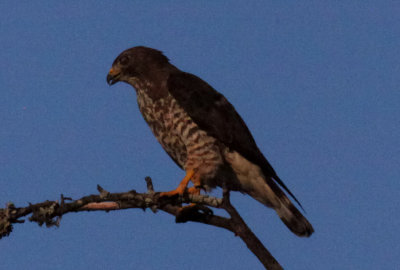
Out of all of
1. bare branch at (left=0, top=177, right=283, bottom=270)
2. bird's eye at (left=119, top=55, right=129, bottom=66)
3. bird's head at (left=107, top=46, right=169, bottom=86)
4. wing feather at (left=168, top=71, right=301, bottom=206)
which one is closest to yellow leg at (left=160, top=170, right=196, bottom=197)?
bare branch at (left=0, top=177, right=283, bottom=270)

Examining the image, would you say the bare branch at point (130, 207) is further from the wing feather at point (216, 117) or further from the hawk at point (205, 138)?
the wing feather at point (216, 117)

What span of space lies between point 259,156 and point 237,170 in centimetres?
28

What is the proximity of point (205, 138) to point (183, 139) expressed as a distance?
0.24 metres

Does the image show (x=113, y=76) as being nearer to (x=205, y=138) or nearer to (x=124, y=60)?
(x=124, y=60)

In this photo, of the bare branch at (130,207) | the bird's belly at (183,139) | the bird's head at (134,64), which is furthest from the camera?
the bird's head at (134,64)

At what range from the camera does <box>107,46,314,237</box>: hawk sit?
5449 mm

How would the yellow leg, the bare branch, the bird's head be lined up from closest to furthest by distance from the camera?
the bare branch
the yellow leg
the bird's head

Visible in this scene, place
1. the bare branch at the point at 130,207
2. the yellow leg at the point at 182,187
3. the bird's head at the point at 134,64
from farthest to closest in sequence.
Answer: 1. the bird's head at the point at 134,64
2. the yellow leg at the point at 182,187
3. the bare branch at the point at 130,207

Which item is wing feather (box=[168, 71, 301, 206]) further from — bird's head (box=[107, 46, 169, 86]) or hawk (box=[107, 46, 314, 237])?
bird's head (box=[107, 46, 169, 86])

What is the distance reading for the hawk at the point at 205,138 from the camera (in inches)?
215

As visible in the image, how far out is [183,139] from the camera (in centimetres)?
550

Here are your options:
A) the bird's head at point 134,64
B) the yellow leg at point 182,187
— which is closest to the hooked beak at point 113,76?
the bird's head at point 134,64

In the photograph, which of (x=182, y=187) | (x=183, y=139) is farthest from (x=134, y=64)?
(x=182, y=187)

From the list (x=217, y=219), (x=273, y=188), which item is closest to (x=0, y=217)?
(x=217, y=219)
